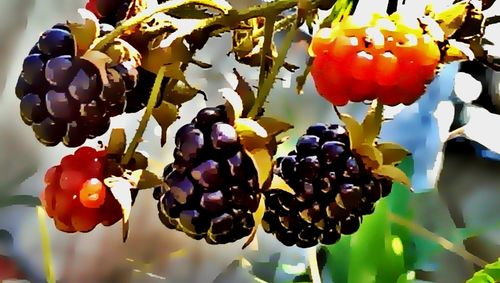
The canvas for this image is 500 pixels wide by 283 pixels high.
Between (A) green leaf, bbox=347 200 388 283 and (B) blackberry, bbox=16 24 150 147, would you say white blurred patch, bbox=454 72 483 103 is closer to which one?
(A) green leaf, bbox=347 200 388 283

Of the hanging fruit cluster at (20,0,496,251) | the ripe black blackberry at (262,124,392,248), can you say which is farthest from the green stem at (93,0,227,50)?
the ripe black blackberry at (262,124,392,248)

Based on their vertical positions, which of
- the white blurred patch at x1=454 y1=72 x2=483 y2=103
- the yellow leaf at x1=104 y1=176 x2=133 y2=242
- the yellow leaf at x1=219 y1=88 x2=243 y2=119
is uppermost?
the yellow leaf at x1=219 y1=88 x2=243 y2=119

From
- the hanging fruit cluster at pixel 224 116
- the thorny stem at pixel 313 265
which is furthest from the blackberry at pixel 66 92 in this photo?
the thorny stem at pixel 313 265

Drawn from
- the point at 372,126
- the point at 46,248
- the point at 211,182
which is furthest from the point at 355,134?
the point at 46,248

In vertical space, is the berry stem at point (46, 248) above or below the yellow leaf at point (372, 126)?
below

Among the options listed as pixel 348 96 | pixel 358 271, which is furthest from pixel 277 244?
pixel 348 96

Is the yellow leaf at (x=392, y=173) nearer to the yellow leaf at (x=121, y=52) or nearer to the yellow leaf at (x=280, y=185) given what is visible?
the yellow leaf at (x=280, y=185)

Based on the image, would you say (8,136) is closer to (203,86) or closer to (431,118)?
(203,86)
